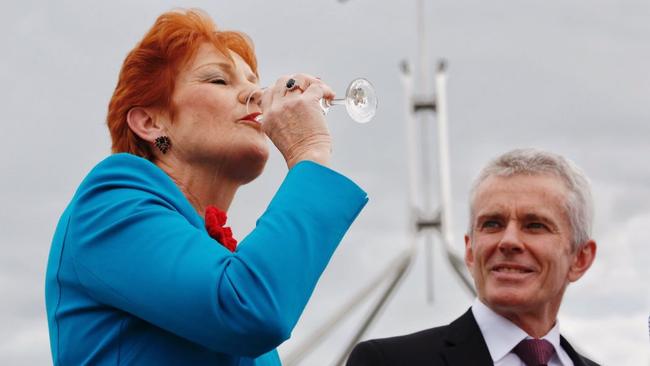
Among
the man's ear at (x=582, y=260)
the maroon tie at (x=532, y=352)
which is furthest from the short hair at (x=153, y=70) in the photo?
the man's ear at (x=582, y=260)

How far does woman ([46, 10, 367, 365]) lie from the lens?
2.68m

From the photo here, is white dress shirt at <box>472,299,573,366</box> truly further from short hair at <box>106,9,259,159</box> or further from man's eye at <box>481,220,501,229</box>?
short hair at <box>106,9,259,159</box>

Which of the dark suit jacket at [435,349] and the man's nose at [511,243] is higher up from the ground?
the man's nose at [511,243]

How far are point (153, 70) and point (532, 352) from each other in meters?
1.95

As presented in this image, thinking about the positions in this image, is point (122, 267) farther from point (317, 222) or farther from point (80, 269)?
point (317, 222)

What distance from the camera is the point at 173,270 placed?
2691 mm

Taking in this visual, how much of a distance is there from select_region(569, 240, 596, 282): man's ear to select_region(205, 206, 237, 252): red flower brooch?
6.05ft

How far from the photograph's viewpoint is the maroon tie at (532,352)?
13.7 feet

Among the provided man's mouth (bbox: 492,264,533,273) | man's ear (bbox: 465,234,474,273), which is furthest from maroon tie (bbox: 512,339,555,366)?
man's ear (bbox: 465,234,474,273)

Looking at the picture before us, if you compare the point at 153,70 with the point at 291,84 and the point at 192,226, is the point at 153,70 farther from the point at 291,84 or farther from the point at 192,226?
the point at 192,226

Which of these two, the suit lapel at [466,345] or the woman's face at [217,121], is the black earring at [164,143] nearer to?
the woman's face at [217,121]

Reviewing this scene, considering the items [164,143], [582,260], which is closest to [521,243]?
[582,260]

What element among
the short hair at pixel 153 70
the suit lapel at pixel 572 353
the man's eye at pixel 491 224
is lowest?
the suit lapel at pixel 572 353

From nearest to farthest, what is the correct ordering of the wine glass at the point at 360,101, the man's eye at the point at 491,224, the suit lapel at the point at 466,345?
1. the wine glass at the point at 360,101
2. the suit lapel at the point at 466,345
3. the man's eye at the point at 491,224
